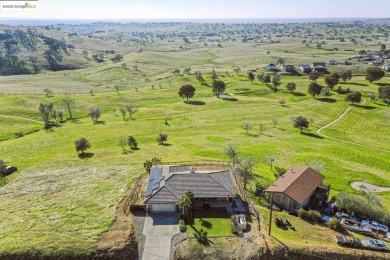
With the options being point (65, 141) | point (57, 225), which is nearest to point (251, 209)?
point (57, 225)

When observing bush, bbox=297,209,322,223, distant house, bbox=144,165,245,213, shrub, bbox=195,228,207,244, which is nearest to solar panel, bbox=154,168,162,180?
distant house, bbox=144,165,245,213

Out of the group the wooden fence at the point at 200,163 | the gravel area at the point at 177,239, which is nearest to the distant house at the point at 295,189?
the wooden fence at the point at 200,163

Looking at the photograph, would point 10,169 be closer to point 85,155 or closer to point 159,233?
point 85,155

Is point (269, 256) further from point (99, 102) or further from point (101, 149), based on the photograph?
point (99, 102)

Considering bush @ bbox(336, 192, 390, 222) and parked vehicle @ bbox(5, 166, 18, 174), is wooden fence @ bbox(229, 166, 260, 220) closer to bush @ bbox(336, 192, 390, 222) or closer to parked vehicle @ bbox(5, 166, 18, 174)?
bush @ bbox(336, 192, 390, 222)

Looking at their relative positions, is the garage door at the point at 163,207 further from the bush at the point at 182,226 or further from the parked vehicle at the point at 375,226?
the parked vehicle at the point at 375,226
